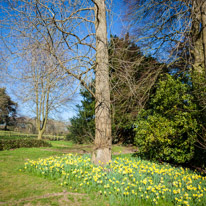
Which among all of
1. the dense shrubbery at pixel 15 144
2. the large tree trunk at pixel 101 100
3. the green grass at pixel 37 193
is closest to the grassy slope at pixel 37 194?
the green grass at pixel 37 193

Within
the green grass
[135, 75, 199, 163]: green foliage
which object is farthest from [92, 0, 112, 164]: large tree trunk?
[135, 75, 199, 163]: green foliage

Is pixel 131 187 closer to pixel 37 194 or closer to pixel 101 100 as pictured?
pixel 37 194

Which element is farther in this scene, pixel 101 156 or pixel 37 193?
pixel 101 156

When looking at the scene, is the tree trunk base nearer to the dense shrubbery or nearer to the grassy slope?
the grassy slope

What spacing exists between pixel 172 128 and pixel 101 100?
3046 mm

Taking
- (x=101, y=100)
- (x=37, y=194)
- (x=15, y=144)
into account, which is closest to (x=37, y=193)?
(x=37, y=194)

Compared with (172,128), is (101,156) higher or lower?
A: lower

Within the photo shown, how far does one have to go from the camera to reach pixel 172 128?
5832mm

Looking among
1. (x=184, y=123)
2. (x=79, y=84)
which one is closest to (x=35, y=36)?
(x=79, y=84)

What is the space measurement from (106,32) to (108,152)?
131 inches

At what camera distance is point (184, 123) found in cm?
564

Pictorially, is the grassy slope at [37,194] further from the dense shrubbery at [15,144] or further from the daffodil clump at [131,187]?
the dense shrubbery at [15,144]

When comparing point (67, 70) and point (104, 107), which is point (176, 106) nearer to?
point (104, 107)

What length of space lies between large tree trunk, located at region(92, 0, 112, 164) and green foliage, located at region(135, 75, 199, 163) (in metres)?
2.38
